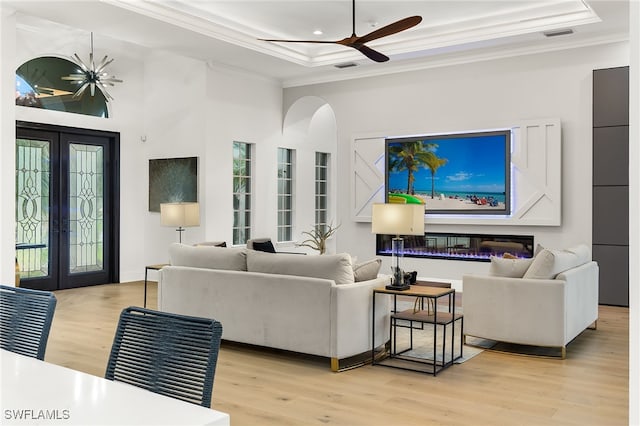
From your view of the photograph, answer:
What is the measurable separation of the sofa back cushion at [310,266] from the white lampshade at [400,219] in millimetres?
439

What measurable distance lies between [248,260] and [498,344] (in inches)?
89.2

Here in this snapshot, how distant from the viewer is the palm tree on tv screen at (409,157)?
8461mm

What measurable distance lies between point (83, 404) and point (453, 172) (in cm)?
728

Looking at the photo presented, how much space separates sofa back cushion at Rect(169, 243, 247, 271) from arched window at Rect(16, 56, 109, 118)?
388 cm

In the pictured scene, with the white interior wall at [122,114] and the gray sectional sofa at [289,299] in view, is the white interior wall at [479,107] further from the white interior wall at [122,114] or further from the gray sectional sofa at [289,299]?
the gray sectional sofa at [289,299]

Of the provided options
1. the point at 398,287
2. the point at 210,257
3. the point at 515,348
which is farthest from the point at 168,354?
the point at 515,348

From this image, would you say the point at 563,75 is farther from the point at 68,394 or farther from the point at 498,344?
the point at 68,394

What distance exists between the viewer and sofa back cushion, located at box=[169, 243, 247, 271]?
4.92m

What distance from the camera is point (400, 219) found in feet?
15.3

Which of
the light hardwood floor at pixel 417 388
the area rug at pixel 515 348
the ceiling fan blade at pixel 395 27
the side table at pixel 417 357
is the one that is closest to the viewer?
the light hardwood floor at pixel 417 388

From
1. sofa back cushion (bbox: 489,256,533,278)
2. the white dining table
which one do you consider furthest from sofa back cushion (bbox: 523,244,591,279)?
the white dining table

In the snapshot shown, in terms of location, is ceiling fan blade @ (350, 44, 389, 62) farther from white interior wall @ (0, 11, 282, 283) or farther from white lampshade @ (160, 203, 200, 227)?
white interior wall @ (0, 11, 282, 283)

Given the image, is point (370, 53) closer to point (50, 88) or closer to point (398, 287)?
point (398, 287)

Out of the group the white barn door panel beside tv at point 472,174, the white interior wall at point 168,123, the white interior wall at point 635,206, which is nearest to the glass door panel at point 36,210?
the white interior wall at point 168,123
